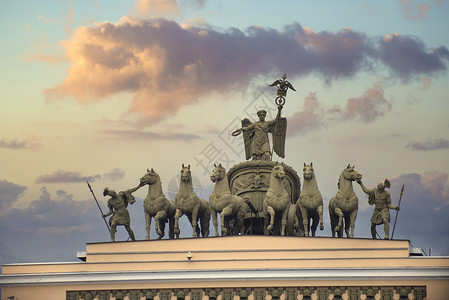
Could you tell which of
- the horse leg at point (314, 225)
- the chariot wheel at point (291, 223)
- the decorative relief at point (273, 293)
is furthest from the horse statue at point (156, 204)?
the horse leg at point (314, 225)

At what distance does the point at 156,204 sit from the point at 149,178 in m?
1.13

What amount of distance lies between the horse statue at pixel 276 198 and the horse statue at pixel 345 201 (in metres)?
1.90

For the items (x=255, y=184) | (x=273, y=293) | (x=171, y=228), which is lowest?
(x=273, y=293)

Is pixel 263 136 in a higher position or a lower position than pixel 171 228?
higher

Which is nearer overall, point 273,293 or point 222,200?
point 273,293

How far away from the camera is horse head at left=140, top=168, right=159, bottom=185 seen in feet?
251

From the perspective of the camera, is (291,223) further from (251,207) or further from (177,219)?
(177,219)

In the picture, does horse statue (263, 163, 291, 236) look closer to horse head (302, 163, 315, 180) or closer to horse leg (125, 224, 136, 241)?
horse head (302, 163, 315, 180)

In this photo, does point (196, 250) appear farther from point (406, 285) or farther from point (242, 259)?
point (406, 285)

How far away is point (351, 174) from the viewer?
75.6 meters

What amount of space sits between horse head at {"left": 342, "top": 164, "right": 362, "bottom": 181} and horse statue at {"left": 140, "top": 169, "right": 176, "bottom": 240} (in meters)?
7.18

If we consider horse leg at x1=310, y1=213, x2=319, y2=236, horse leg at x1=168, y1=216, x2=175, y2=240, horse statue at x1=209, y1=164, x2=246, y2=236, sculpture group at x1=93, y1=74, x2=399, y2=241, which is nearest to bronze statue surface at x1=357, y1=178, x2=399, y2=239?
sculpture group at x1=93, y1=74, x2=399, y2=241

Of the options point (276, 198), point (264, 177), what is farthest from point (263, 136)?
point (276, 198)

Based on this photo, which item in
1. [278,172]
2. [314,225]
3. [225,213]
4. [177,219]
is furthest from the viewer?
[314,225]
